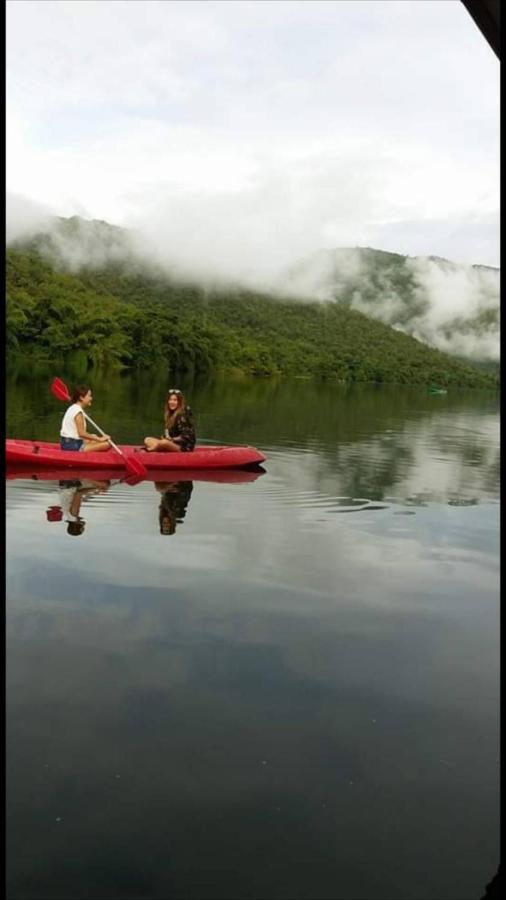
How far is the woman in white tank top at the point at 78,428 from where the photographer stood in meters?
12.3

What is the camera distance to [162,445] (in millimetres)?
13094

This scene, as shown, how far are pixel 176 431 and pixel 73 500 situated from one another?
298cm

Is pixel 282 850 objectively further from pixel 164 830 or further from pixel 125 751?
pixel 125 751

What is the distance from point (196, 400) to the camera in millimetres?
34625

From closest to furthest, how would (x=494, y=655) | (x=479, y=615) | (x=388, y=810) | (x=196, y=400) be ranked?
(x=388, y=810)
(x=494, y=655)
(x=479, y=615)
(x=196, y=400)

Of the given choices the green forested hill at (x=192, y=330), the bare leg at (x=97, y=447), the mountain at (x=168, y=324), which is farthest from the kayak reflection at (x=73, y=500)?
the mountain at (x=168, y=324)

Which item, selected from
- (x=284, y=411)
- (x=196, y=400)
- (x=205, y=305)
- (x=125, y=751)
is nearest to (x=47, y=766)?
(x=125, y=751)

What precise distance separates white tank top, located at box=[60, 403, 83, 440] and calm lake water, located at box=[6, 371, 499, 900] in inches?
98.5

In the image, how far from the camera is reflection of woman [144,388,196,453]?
13062mm

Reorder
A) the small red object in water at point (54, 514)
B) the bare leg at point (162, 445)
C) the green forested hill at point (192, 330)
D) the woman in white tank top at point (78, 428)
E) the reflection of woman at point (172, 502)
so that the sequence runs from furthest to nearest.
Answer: the green forested hill at point (192, 330), the bare leg at point (162, 445), the woman in white tank top at point (78, 428), the reflection of woman at point (172, 502), the small red object in water at point (54, 514)

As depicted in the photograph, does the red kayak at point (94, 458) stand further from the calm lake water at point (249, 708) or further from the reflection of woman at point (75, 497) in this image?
the calm lake water at point (249, 708)

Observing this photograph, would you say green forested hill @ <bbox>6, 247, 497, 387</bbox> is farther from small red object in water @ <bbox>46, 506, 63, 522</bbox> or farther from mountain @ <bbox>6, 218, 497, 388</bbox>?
small red object in water @ <bbox>46, 506, 63, 522</bbox>

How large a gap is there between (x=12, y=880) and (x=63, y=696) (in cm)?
149

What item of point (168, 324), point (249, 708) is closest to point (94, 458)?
point (249, 708)
